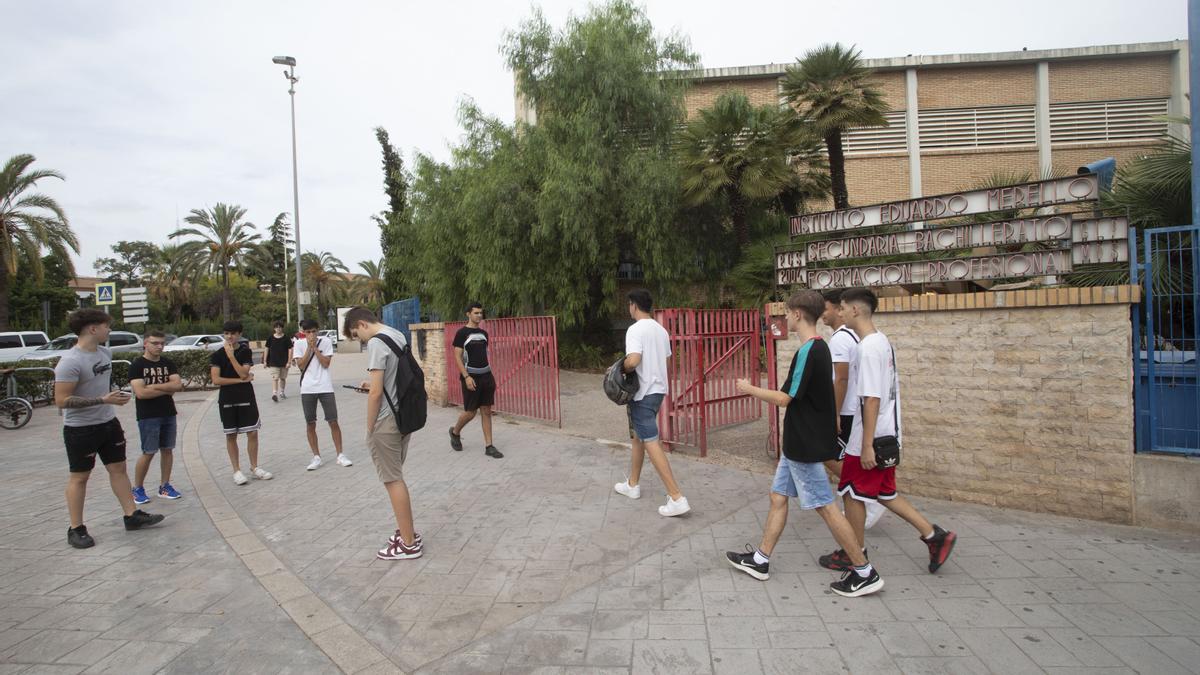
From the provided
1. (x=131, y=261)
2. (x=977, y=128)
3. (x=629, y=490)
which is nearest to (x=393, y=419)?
(x=629, y=490)

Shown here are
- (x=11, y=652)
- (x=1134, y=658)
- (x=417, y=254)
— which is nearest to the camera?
(x=1134, y=658)

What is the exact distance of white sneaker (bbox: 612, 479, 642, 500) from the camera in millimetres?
5668

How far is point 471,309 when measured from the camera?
781 centimetres

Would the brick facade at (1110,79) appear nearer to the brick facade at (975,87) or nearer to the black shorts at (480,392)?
the brick facade at (975,87)

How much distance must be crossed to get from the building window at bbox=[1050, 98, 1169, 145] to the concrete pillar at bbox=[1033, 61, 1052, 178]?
1.05 feet

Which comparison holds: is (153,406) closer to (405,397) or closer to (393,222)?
(405,397)

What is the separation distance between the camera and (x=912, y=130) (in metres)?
20.7

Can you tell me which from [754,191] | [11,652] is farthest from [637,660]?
[754,191]

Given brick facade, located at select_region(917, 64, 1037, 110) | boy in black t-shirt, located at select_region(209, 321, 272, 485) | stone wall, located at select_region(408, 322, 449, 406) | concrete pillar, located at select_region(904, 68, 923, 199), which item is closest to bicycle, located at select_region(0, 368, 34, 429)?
stone wall, located at select_region(408, 322, 449, 406)

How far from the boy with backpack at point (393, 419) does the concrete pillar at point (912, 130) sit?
2022cm

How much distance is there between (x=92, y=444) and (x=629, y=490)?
4244 mm

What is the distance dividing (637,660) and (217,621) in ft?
7.84

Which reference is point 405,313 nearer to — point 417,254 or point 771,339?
point 417,254

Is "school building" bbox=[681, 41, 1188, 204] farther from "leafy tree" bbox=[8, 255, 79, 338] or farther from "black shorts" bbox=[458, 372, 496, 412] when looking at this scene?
"leafy tree" bbox=[8, 255, 79, 338]
